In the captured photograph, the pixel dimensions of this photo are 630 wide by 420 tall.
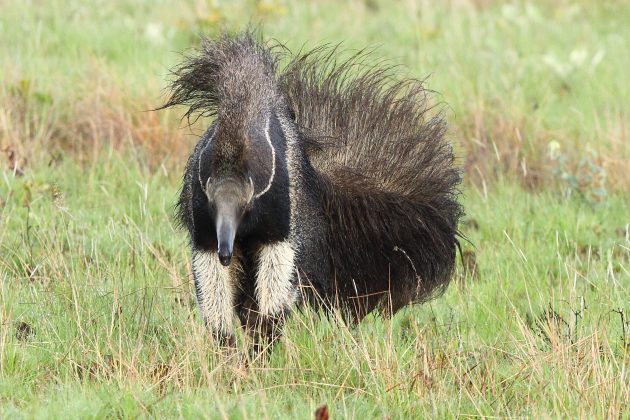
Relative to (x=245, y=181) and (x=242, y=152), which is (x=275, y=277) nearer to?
(x=245, y=181)

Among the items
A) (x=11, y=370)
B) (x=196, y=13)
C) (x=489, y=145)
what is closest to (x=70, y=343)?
(x=11, y=370)

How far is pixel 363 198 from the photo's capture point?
6125 millimetres

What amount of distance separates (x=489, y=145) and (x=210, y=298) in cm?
454

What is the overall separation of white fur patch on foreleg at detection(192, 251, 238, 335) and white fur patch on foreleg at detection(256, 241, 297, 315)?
5.5 inches

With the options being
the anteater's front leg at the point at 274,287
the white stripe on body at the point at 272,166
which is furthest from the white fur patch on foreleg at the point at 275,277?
the white stripe on body at the point at 272,166

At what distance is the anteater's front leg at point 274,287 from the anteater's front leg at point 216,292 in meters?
0.12

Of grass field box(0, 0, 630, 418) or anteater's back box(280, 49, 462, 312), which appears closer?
grass field box(0, 0, 630, 418)

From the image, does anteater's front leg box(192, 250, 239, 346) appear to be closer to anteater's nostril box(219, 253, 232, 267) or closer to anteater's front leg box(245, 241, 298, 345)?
anteater's front leg box(245, 241, 298, 345)

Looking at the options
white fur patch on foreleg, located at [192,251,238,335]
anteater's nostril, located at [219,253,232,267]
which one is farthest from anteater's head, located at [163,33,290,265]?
white fur patch on foreleg, located at [192,251,238,335]

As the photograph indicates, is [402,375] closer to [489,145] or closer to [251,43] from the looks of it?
[251,43]

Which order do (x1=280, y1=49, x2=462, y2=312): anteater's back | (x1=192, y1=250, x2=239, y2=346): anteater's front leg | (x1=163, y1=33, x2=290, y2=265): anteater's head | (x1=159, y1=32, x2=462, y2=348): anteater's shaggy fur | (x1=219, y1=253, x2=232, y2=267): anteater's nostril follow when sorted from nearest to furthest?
(x1=219, y1=253, x2=232, y2=267): anteater's nostril < (x1=163, y1=33, x2=290, y2=265): anteater's head < (x1=159, y1=32, x2=462, y2=348): anteater's shaggy fur < (x1=192, y1=250, x2=239, y2=346): anteater's front leg < (x1=280, y1=49, x2=462, y2=312): anteater's back

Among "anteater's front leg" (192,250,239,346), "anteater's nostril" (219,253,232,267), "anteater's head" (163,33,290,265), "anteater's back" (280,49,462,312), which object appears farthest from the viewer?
Result: "anteater's back" (280,49,462,312)

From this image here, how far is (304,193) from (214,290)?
2.23 ft

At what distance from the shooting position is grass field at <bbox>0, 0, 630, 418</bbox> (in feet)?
16.2
